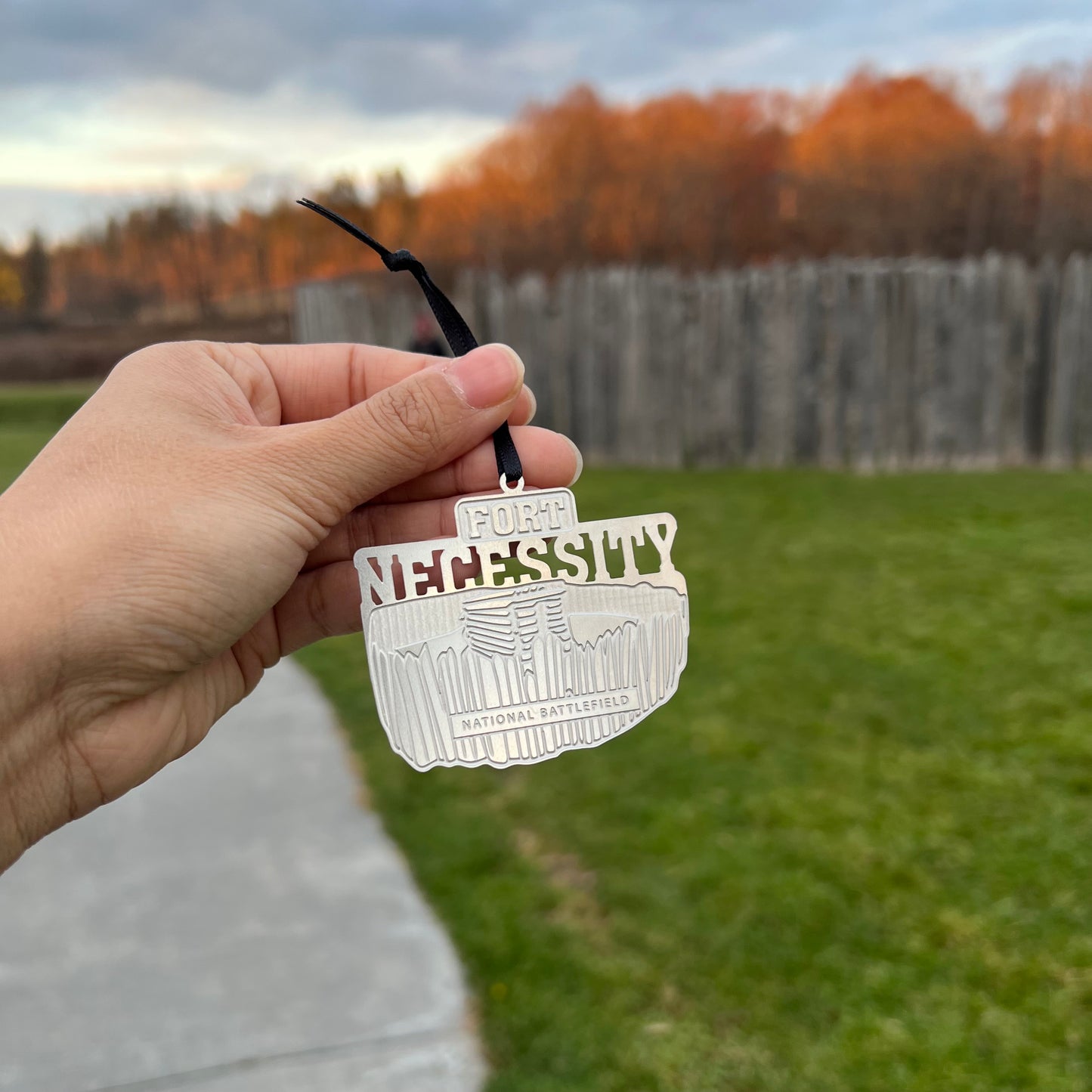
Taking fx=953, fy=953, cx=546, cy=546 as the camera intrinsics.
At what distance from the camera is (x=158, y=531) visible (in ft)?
4.68

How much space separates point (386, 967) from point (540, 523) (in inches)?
70.6

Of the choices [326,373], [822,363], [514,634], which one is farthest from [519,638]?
[822,363]

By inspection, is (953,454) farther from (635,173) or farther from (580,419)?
(635,173)

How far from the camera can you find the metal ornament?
1.43 metres

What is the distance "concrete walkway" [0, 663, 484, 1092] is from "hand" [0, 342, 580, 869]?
113 cm

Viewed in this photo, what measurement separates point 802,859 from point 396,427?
216cm

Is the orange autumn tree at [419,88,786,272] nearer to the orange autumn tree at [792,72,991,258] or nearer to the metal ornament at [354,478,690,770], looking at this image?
the orange autumn tree at [792,72,991,258]

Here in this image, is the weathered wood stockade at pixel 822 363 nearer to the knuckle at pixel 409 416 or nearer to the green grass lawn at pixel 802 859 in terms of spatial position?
the green grass lawn at pixel 802 859

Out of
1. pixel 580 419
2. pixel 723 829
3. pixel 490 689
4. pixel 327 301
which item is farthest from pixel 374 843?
pixel 327 301

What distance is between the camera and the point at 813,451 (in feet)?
27.7

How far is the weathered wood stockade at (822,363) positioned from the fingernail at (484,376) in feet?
23.5

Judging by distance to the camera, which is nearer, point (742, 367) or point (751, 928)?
point (751, 928)

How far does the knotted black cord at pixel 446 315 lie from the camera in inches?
57.9

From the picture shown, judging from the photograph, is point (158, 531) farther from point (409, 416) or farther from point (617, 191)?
point (617, 191)
